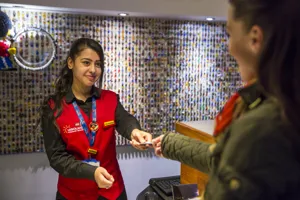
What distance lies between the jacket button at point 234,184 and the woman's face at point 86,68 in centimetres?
127

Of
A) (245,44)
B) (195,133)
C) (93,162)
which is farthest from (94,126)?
(245,44)

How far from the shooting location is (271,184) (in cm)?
45

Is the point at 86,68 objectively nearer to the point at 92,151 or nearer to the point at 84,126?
the point at 84,126

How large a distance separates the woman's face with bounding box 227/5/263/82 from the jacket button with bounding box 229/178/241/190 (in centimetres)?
19

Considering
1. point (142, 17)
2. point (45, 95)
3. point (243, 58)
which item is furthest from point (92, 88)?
point (243, 58)

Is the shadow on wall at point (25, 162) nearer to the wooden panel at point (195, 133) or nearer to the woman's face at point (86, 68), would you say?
the woman's face at point (86, 68)

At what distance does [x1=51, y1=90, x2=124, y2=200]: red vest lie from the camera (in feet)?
5.21

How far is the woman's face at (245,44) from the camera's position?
519 mm

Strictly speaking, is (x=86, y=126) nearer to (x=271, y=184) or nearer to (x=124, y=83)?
(x=124, y=83)

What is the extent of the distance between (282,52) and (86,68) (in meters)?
1.29

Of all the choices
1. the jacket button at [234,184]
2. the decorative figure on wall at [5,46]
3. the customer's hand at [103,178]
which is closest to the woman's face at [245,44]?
the jacket button at [234,184]

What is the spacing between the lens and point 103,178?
132 centimetres

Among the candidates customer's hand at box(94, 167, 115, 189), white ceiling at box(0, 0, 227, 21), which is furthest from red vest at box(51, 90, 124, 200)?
white ceiling at box(0, 0, 227, 21)

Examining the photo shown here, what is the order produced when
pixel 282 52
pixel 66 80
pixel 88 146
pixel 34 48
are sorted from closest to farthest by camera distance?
pixel 282 52, pixel 88 146, pixel 66 80, pixel 34 48
